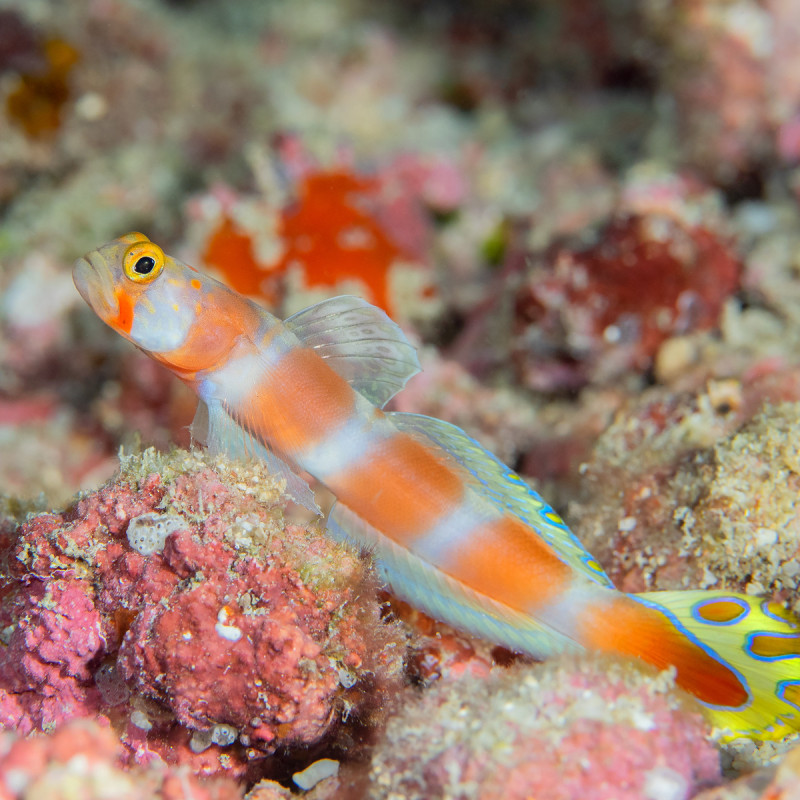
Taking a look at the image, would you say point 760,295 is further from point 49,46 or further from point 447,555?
point 49,46

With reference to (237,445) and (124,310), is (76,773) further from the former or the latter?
(124,310)

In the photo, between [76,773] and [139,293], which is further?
[139,293]

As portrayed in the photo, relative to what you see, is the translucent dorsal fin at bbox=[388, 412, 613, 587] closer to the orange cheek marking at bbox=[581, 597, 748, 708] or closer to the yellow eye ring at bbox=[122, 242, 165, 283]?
the orange cheek marking at bbox=[581, 597, 748, 708]

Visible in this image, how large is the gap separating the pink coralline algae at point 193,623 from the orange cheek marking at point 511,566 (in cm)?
32

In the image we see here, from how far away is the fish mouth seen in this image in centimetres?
218

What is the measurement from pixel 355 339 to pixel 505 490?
75cm

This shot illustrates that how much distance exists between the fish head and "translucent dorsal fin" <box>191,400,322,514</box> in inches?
10.7

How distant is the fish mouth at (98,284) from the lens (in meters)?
2.18

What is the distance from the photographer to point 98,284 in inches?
86.0

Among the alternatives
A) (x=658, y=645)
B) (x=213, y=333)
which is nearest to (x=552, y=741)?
(x=658, y=645)

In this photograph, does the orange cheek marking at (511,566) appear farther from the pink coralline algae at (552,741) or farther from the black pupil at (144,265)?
the black pupil at (144,265)

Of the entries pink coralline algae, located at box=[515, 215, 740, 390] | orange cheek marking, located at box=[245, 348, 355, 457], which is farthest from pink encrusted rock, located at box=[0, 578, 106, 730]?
pink coralline algae, located at box=[515, 215, 740, 390]

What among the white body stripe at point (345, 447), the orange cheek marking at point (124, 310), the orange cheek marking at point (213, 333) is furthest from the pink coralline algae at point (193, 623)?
the orange cheek marking at point (124, 310)

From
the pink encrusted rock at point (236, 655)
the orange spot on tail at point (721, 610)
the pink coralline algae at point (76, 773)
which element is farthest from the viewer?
the orange spot on tail at point (721, 610)
